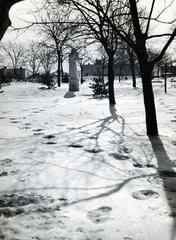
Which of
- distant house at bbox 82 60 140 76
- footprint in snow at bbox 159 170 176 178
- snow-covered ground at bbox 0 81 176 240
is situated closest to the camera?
snow-covered ground at bbox 0 81 176 240

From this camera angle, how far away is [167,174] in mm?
5770

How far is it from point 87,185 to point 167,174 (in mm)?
1421

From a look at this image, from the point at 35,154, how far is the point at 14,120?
16.6 feet

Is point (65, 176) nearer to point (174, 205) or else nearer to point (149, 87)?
point (174, 205)

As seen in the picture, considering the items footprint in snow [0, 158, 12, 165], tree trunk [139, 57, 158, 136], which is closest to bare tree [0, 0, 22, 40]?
footprint in snow [0, 158, 12, 165]

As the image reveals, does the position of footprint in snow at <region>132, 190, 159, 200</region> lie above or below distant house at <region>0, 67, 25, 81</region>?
below

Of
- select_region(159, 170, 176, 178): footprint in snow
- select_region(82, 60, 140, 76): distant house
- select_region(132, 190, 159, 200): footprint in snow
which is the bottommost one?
select_region(132, 190, 159, 200): footprint in snow

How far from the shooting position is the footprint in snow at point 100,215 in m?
3.96

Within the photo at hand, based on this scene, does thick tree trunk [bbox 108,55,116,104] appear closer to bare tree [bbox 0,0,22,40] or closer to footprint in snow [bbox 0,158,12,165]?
footprint in snow [bbox 0,158,12,165]

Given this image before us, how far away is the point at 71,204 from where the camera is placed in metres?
4.44

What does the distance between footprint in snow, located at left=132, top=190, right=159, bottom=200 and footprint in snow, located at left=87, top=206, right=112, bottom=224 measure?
546 mm

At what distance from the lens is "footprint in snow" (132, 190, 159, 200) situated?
467cm

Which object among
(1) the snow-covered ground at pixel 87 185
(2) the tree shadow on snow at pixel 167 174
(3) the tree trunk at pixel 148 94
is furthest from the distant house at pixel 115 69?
(2) the tree shadow on snow at pixel 167 174

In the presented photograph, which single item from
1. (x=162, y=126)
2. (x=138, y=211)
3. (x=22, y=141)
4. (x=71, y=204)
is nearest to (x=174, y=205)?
(x=138, y=211)
